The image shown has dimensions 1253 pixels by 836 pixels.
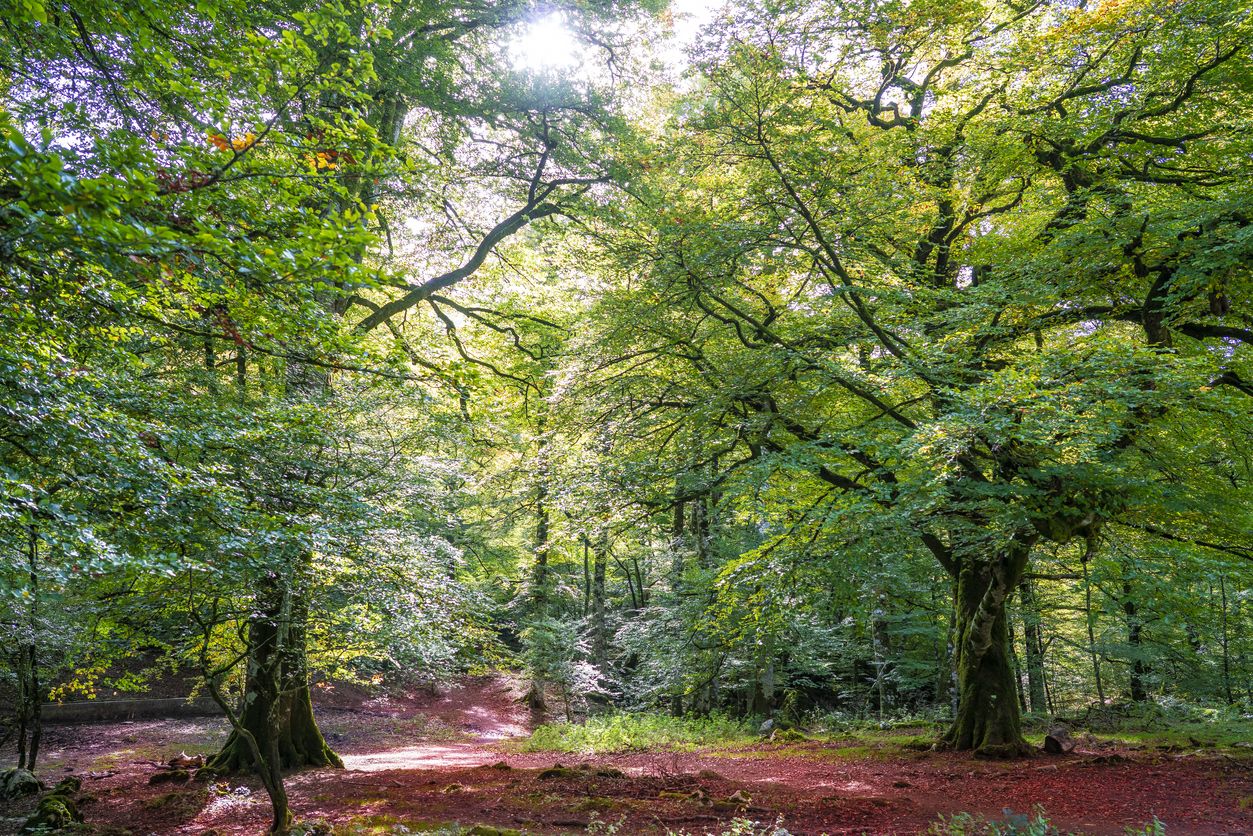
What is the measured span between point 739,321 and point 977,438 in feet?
12.6

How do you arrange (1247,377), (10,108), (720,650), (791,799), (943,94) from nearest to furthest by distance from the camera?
(10,108), (791,799), (1247,377), (943,94), (720,650)

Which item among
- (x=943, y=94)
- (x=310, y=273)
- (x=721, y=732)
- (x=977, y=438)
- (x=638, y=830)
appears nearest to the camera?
(x=310, y=273)

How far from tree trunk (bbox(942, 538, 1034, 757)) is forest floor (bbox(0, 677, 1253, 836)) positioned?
489 mm

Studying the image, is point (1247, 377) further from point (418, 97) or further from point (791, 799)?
point (418, 97)

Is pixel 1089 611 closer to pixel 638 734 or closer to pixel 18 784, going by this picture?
pixel 638 734

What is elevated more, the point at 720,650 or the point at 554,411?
the point at 554,411

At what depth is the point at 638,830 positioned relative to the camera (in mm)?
5809

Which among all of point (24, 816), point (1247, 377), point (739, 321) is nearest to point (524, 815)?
point (24, 816)

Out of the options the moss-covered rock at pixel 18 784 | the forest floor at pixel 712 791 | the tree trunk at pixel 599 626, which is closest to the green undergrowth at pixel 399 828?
the forest floor at pixel 712 791

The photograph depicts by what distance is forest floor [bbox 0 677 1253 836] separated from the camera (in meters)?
6.30

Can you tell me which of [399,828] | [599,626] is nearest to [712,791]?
[399,828]

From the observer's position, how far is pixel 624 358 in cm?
908

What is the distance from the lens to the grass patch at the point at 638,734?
1326cm

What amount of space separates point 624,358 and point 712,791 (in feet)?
18.2
